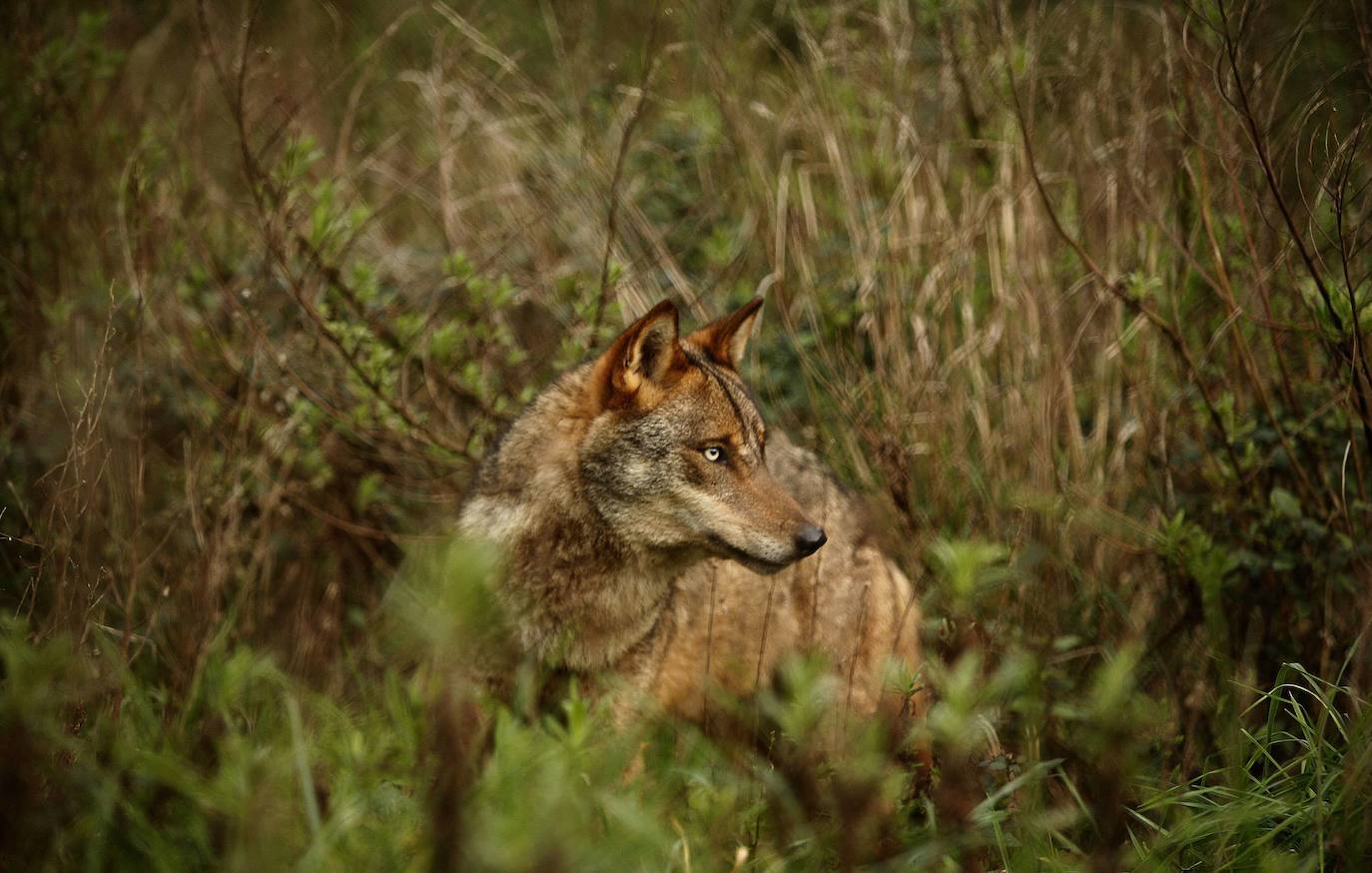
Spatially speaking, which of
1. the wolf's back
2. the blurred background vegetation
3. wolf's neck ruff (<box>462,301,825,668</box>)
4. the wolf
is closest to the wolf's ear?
the wolf

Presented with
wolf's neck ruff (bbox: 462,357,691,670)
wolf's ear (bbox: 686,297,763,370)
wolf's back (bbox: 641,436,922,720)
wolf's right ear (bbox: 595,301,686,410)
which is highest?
wolf's right ear (bbox: 595,301,686,410)

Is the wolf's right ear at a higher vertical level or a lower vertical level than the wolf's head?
higher

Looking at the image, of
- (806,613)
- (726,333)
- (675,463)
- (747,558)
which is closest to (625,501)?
(675,463)

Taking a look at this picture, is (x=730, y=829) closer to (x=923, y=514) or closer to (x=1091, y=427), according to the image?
(x=923, y=514)

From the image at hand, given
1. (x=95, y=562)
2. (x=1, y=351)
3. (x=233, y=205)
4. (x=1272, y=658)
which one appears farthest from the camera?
(x=233, y=205)

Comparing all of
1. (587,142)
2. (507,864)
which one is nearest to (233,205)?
(587,142)

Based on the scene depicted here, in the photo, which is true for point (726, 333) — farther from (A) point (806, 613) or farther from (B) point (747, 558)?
(A) point (806, 613)

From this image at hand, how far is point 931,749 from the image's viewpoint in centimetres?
379

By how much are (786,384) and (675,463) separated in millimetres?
2095

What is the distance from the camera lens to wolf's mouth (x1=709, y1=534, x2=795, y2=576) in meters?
3.69

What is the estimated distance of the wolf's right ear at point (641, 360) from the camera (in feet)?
12.1

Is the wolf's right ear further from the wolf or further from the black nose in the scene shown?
the black nose

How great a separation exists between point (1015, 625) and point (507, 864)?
3.45 m

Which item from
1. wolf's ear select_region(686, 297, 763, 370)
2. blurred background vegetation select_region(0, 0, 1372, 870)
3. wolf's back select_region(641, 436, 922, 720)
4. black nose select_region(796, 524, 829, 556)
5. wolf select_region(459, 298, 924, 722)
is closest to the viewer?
blurred background vegetation select_region(0, 0, 1372, 870)
